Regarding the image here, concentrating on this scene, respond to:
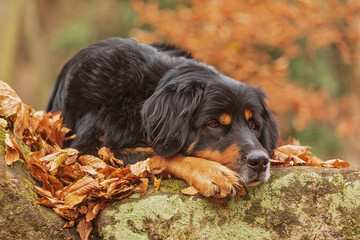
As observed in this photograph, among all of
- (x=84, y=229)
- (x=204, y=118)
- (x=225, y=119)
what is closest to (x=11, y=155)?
(x=84, y=229)

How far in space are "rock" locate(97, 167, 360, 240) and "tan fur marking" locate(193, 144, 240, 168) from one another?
0.92ft

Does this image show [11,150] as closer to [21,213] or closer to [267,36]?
[21,213]

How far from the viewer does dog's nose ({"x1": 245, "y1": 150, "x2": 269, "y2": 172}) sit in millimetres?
3115

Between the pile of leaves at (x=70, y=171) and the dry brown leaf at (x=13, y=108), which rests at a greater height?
the dry brown leaf at (x=13, y=108)

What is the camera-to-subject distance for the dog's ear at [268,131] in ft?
13.0

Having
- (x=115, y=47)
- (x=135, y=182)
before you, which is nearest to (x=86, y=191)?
(x=135, y=182)

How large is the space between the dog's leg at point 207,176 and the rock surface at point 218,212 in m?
0.09

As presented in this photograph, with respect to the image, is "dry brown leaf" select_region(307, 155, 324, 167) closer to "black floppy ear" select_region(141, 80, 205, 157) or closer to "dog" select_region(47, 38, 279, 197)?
"dog" select_region(47, 38, 279, 197)

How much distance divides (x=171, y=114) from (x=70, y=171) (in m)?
0.98

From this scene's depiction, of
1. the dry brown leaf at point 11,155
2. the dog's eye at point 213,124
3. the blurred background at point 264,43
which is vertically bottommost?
the blurred background at point 264,43

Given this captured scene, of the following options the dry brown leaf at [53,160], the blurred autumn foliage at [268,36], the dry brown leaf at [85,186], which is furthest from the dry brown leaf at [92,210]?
the blurred autumn foliage at [268,36]

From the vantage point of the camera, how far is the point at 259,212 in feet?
10.3

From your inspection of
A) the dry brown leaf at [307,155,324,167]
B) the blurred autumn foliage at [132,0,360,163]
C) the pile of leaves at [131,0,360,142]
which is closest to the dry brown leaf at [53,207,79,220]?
the dry brown leaf at [307,155,324,167]

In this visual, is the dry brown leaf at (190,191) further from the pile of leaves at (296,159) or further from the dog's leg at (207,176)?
the pile of leaves at (296,159)
